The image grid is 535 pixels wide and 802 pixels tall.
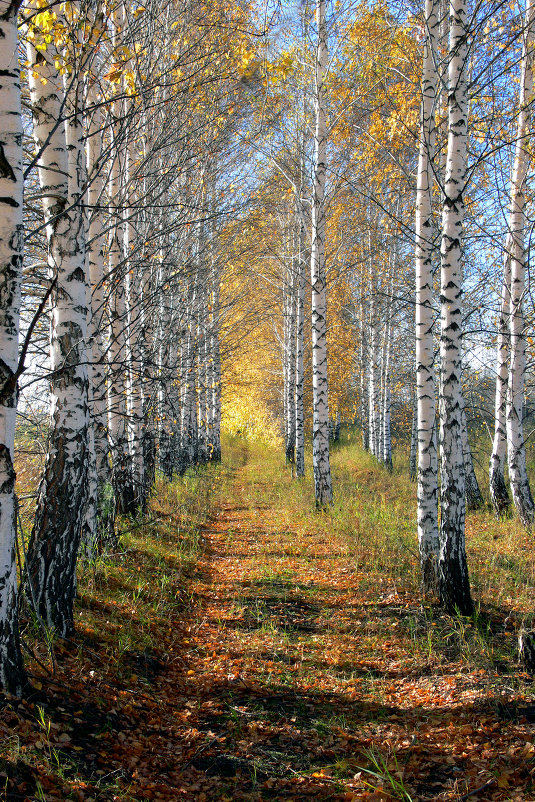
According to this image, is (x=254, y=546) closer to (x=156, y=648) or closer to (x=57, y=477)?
(x=156, y=648)

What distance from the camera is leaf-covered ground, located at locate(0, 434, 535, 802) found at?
288cm

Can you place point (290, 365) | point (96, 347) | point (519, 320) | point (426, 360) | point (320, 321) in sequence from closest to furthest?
point (426, 360) → point (96, 347) → point (519, 320) → point (320, 321) → point (290, 365)

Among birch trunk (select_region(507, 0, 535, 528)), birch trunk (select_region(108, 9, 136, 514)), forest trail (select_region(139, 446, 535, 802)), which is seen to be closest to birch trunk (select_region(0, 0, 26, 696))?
forest trail (select_region(139, 446, 535, 802))

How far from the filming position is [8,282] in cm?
288

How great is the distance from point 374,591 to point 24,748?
13.7 feet

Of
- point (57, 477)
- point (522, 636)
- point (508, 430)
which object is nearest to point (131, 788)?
point (57, 477)

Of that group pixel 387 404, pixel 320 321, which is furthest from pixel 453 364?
pixel 387 404

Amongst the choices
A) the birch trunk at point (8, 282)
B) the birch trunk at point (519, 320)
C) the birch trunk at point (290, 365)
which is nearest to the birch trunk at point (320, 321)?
the birch trunk at point (519, 320)

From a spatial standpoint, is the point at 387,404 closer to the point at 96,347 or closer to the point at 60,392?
the point at 96,347

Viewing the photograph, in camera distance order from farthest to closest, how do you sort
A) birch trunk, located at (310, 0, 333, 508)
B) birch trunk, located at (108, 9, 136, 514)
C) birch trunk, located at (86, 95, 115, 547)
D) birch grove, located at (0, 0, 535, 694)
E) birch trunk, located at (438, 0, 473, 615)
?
1. birch trunk, located at (310, 0, 333, 508)
2. birch trunk, located at (108, 9, 136, 514)
3. birch trunk, located at (86, 95, 115, 547)
4. birch trunk, located at (438, 0, 473, 615)
5. birch grove, located at (0, 0, 535, 694)

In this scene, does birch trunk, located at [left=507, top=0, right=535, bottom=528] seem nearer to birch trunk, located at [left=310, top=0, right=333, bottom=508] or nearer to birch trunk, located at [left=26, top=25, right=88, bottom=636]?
birch trunk, located at [left=310, top=0, right=333, bottom=508]

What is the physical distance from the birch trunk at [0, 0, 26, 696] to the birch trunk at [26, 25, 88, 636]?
105 cm

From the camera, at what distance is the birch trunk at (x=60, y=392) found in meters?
3.94

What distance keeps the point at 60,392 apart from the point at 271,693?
287 centimetres
